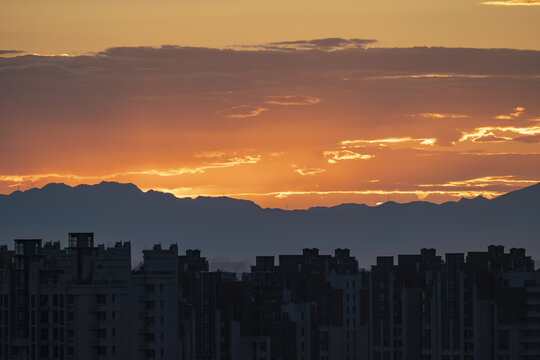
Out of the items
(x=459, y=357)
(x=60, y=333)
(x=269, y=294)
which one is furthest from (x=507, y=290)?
(x=60, y=333)

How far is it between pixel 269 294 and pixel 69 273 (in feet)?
83.9

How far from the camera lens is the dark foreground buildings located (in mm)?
126562

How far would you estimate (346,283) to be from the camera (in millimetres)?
195375

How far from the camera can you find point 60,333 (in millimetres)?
126375

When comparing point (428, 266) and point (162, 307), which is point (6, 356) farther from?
point (428, 266)

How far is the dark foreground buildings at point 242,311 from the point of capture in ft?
415

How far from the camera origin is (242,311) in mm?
139000

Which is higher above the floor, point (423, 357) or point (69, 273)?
point (69, 273)

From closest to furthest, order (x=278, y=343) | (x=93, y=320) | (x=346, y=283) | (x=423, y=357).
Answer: (x=93, y=320) → (x=278, y=343) → (x=423, y=357) → (x=346, y=283)

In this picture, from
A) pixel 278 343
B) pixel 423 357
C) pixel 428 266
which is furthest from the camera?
pixel 428 266

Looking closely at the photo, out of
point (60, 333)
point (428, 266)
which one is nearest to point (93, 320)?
point (60, 333)

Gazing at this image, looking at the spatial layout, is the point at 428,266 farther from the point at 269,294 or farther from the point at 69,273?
the point at 69,273

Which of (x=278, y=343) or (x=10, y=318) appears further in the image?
(x=278, y=343)

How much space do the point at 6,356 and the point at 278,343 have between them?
27096 millimetres
